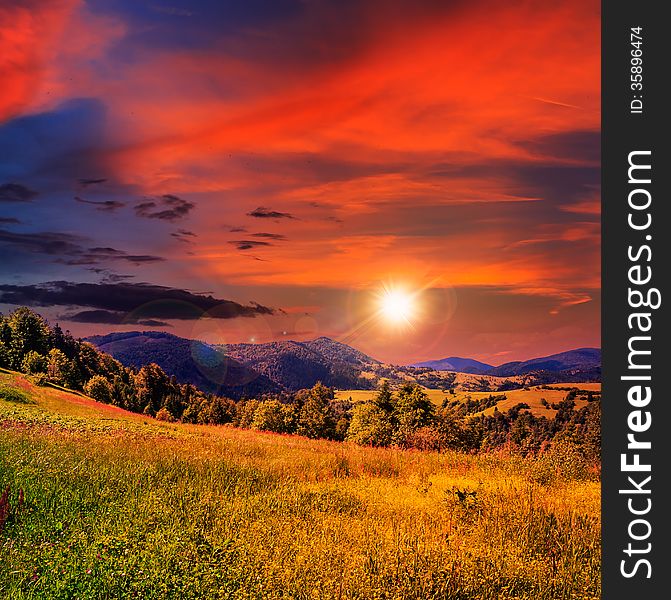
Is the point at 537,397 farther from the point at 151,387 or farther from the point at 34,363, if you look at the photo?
the point at 34,363

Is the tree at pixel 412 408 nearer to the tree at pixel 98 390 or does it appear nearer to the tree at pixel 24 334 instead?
the tree at pixel 98 390

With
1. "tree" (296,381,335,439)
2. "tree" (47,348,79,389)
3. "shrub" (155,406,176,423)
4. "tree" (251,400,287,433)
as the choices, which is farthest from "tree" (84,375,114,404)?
"shrub" (155,406,176,423)

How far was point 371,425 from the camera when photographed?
214 ft

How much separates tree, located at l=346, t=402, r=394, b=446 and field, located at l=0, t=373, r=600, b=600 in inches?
1879

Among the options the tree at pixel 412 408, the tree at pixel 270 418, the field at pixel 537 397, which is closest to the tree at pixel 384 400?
the tree at pixel 412 408

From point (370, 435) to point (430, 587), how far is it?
58.3m

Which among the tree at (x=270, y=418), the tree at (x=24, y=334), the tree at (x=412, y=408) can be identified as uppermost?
the tree at (x=24, y=334)

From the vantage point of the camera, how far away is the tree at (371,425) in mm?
61416

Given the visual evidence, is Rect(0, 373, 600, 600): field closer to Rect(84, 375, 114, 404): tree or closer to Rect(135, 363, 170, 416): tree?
Rect(84, 375, 114, 404): tree

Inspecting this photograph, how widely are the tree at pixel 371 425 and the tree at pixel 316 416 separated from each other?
19024mm

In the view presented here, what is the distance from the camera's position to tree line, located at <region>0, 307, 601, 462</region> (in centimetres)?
4165

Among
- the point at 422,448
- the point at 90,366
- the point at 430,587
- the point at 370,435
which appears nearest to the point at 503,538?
the point at 430,587

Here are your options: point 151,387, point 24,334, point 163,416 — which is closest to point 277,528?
point 163,416

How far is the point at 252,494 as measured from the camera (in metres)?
10.5
